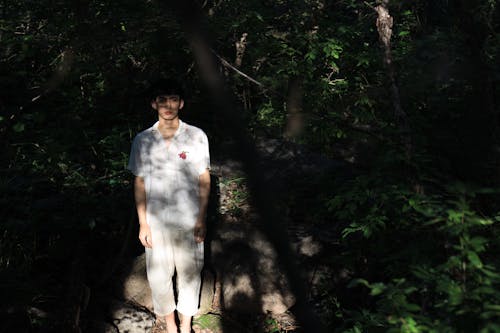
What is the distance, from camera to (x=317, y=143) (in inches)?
302

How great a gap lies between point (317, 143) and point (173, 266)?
4.22m

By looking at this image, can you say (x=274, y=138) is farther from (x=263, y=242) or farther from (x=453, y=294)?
(x=453, y=294)

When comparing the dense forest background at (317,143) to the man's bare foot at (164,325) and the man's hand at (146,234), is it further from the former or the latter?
the man's hand at (146,234)

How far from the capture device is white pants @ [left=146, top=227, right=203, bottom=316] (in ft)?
12.7

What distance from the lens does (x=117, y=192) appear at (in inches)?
212

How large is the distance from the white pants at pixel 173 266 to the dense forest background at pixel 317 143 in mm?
823

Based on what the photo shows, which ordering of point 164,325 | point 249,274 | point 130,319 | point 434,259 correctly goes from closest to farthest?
point 434,259 < point 130,319 < point 164,325 < point 249,274

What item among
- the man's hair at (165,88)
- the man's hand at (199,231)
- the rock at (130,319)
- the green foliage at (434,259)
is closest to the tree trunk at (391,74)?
the green foliage at (434,259)

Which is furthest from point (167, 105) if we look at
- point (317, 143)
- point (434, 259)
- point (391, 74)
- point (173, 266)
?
point (317, 143)

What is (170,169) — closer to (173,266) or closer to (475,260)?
(173,266)

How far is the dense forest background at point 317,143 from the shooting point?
9.05ft

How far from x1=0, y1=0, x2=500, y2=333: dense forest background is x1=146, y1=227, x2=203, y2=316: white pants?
82cm

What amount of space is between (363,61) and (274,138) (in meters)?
2.33

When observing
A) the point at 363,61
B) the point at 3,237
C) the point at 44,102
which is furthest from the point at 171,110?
the point at 44,102
